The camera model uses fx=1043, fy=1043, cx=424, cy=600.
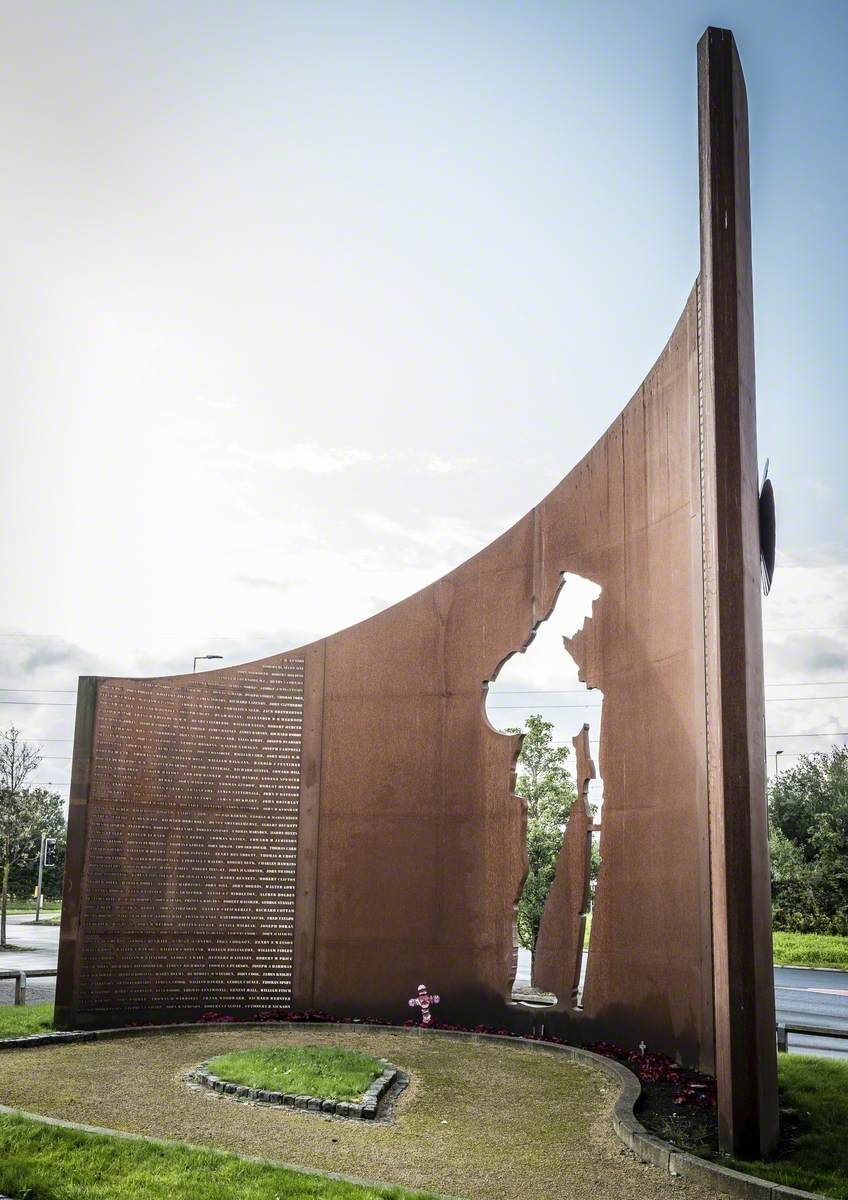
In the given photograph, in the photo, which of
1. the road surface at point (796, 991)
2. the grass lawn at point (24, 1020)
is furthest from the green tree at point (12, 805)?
the grass lawn at point (24, 1020)

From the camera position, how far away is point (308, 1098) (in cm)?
661

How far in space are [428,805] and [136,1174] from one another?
18.6 ft

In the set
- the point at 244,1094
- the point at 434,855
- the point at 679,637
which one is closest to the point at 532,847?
the point at 434,855

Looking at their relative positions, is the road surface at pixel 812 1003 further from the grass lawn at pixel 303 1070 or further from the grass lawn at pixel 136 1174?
the grass lawn at pixel 136 1174

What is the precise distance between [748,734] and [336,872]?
570cm

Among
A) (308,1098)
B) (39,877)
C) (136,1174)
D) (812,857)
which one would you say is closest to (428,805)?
(308,1098)

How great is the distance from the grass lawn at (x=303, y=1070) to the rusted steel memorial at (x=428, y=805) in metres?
2.09

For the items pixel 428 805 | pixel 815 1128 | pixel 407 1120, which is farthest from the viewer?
pixel 428 805

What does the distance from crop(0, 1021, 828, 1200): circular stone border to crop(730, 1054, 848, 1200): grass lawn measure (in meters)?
0.16

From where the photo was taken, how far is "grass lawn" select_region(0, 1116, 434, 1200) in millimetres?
4773

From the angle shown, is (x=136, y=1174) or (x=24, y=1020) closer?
(x=136, y=1174)

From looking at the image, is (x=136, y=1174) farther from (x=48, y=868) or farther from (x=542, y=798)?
(x=48, y=868)

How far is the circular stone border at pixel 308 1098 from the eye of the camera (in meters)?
6.48

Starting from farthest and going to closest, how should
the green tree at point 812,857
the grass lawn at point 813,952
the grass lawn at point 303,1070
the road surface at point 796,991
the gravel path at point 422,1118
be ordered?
the green tree at point 812,857
the grass lawn at point 813,952
the road surface at point 796,991
the grass lawn at point 303,1070
the gravel path at point 422,1118
